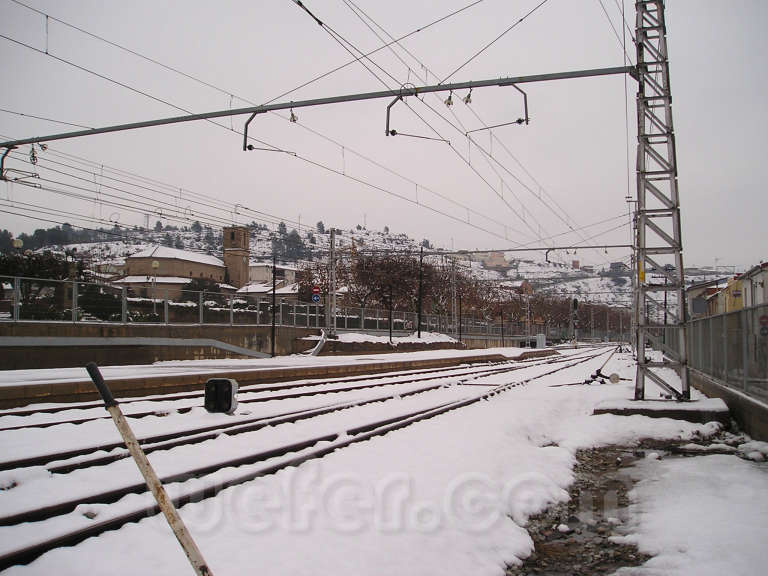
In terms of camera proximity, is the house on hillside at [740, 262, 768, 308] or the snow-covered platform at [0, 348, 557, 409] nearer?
the snow-covered platform at [0, 348, 557, 409]

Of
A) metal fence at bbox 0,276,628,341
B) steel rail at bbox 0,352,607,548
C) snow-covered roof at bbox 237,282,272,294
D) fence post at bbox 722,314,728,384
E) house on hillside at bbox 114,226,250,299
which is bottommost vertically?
steel rail at bbox 0,352,607,548

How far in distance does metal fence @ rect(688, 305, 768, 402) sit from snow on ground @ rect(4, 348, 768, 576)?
1.96m

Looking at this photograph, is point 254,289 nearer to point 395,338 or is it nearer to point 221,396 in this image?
point 395,338

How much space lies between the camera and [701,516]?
20.9 ft

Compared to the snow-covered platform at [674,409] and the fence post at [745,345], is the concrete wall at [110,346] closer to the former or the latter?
the snow-covered platform at [674,409]

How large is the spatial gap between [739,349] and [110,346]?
20.4 meters

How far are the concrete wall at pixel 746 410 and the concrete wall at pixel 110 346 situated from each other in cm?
1909

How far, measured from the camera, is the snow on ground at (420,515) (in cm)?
495

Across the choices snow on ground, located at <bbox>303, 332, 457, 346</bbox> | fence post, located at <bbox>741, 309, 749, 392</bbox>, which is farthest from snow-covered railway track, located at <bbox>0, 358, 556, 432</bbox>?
snow on ground, located at <bbox>303, 332, 457, 346</bbox>

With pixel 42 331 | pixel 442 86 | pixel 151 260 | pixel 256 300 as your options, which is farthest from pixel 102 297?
pixel 151 260

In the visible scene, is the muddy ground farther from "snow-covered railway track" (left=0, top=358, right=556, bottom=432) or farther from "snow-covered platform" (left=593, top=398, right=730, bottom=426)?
"snow-covered railway track" (left=0, top=358, right=556, bottom=432)

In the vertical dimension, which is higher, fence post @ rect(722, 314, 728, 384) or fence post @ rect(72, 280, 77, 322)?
fence post @ rect(72, 280, 77, 322)

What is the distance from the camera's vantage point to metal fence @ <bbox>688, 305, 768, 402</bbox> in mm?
10719

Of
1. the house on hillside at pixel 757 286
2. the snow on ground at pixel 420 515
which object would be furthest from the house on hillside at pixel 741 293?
the snow on ground at pixel 420 515
